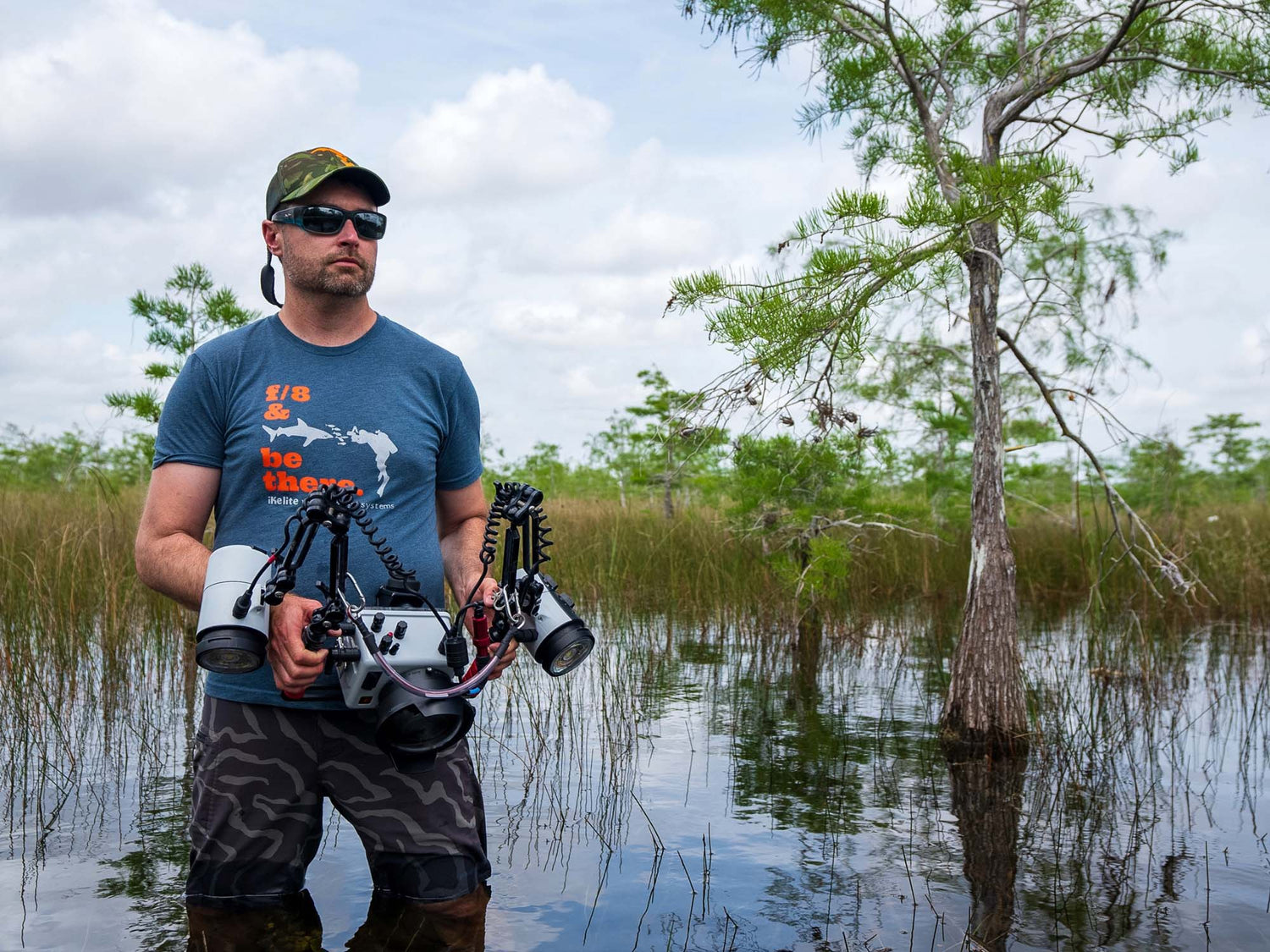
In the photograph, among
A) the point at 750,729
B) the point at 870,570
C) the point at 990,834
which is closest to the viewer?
the point at 990,834

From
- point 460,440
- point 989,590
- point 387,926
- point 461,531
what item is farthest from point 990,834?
point 460,440

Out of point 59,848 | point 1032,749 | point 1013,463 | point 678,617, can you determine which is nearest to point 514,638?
point 59,848

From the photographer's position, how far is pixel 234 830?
8.19 ft

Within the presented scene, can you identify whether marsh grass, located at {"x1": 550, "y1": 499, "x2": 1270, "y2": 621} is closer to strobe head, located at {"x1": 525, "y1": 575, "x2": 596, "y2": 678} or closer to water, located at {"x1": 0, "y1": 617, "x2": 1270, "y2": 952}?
water, located at {"x1": 0, "y1": 617, "x2": 1270, "y2": 952}

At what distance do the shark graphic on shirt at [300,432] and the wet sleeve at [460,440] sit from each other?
40 cm

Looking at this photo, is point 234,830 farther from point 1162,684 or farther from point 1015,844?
point 1162,684

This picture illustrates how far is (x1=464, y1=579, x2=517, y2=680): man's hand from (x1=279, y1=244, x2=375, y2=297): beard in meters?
0.89

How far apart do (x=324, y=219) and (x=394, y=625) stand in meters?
1.10

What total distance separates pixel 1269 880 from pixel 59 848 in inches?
191

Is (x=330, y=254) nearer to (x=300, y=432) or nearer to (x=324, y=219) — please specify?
(x=324, y=219)

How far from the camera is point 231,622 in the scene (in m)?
2.03

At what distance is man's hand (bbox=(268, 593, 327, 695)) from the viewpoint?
2127mm

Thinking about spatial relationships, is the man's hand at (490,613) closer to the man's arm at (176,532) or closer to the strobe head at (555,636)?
the strobe head at (555,636)

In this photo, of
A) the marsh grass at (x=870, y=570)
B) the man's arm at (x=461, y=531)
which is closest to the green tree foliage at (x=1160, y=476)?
the marsh grass at (x=870, y=570)
